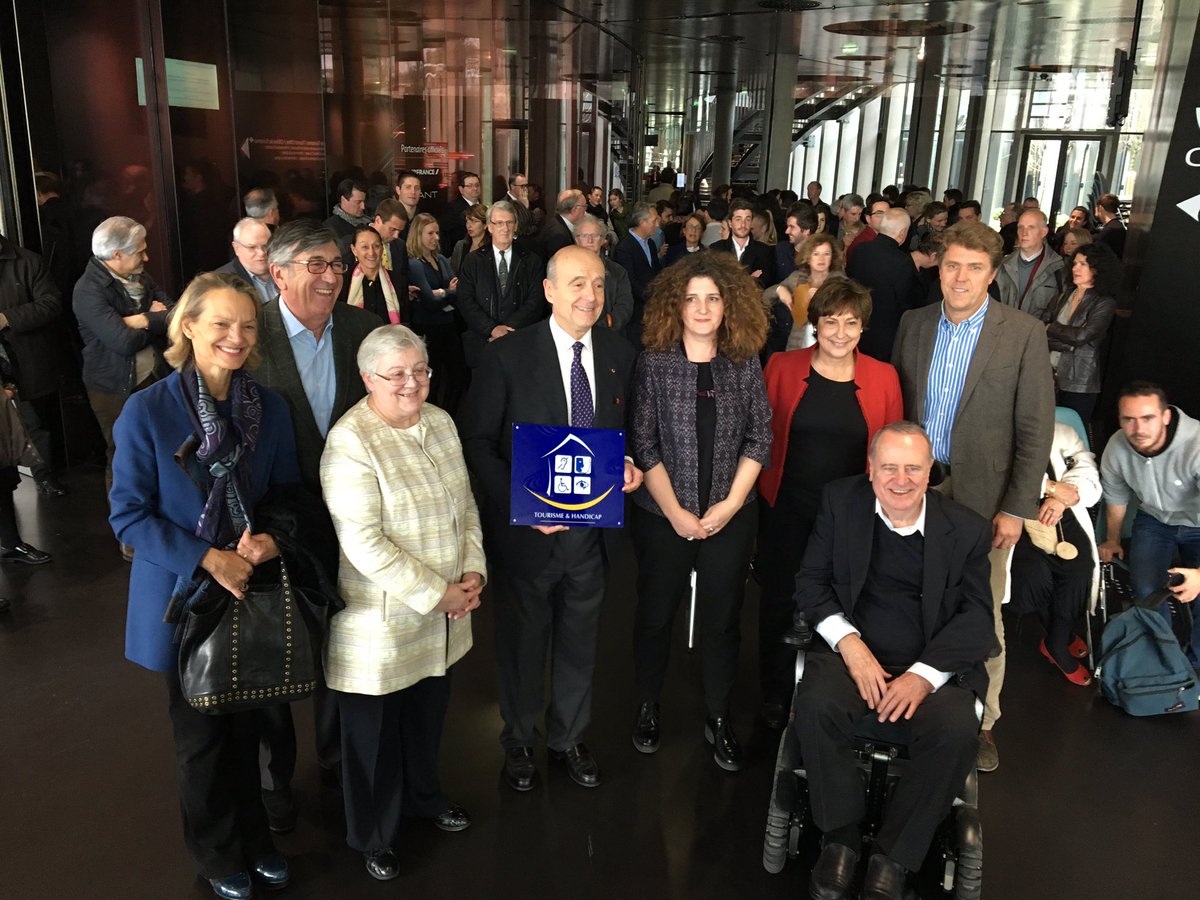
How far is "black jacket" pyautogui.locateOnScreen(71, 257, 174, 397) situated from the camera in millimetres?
5344

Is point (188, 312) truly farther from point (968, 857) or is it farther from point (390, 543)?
point (968, 857)

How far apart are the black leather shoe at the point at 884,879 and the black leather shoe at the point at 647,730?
1.06 metres

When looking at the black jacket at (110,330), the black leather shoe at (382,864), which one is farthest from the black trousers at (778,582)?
the black jacket at (110,330)

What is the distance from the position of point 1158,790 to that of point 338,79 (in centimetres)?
801

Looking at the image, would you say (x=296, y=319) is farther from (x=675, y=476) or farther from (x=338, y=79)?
(x=338, y=79)

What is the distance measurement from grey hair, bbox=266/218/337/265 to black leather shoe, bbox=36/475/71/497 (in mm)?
4373

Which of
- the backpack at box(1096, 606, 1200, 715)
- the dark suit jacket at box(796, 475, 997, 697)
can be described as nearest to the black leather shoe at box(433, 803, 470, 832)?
the dark suit jacket at box(796, 475, 997, 697)

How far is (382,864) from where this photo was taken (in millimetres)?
3010

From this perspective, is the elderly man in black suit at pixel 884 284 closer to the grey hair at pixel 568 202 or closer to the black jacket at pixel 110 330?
the grey hair at pixel 568 202

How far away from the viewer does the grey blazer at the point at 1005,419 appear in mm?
3475

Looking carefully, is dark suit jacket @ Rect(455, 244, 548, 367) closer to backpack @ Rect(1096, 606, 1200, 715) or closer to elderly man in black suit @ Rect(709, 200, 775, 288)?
elderly man in black suit @ Rect(709, 200, 775, 288)

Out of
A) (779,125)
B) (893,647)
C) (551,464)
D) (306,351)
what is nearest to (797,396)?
(893,647)

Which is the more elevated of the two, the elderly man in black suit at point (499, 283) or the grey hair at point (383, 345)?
the grey hair at point (383, 345)

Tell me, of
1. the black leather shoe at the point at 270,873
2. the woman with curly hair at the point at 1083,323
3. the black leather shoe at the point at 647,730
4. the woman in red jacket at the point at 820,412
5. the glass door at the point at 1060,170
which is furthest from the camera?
the glass door at the point at 1060,170
